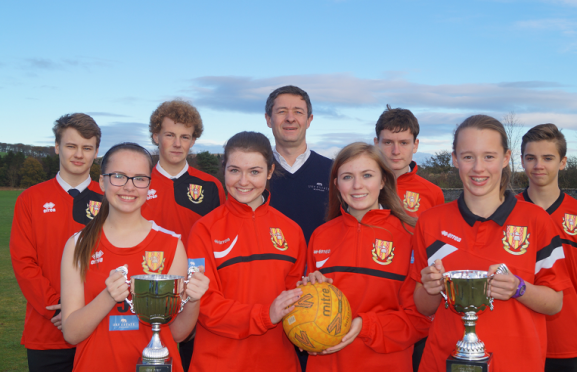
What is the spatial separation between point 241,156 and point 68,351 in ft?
8.12

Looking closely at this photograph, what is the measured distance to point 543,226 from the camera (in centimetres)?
283

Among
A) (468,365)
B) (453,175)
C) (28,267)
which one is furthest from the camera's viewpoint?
(453,175)

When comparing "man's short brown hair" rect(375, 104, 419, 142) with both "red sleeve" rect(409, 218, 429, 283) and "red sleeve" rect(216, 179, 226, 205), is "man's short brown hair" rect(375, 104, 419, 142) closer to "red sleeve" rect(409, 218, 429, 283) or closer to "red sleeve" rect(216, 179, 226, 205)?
"red sleeve" rect(216, 179, 226, 205)

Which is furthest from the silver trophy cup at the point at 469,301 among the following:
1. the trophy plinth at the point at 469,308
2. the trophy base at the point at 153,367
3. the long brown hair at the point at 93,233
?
the long brown hair at the point at 93,233

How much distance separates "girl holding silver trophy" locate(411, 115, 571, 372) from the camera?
277 cm

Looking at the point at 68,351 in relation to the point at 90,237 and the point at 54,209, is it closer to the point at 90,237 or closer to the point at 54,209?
the point at 54,209

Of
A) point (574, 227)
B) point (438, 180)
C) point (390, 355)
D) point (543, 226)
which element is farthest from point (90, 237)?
point (438, 180)

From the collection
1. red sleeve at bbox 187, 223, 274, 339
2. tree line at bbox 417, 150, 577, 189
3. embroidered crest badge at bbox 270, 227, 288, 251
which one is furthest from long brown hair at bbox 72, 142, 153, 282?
tree line at bbox 417, 150, 577, 189

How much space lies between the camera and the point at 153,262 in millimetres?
3148

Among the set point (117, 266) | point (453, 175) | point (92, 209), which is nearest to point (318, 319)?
point (117, 266)

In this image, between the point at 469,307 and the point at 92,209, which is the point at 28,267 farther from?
the point at 469,307

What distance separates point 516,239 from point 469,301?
2.03ft

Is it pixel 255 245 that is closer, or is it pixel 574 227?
pixel 255 245

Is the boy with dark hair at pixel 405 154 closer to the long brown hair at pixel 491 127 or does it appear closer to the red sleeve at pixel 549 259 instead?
the long brown hair at pixel 491 127
